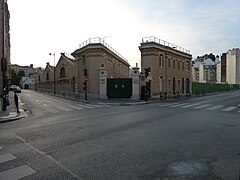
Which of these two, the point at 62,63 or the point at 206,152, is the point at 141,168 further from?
the point at 62,63

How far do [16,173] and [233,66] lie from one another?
107 meters

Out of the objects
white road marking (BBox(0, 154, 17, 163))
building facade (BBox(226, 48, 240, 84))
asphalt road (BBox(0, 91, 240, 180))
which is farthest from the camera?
building facade (BBox(226, 48, 240, 84))

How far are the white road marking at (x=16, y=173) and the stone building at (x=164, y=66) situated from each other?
29728mm

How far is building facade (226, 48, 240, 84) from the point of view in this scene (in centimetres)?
9988

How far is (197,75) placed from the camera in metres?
133

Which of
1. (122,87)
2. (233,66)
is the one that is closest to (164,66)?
(122,87)

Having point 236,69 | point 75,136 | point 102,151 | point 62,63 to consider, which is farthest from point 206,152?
point 236,69

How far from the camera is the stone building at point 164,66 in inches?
1492

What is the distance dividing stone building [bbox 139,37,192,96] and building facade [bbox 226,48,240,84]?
60373mm

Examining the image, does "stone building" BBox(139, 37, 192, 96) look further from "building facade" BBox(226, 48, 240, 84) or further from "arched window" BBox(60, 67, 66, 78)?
"building facade" BBox(226, 48, 240, 84)

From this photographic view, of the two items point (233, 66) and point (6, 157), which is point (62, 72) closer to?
point (6, 157)

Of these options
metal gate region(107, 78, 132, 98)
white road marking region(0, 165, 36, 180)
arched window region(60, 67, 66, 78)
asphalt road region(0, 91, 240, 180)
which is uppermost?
arched window region(60, 67, 66, 78)

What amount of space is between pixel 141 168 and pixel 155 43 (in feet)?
110

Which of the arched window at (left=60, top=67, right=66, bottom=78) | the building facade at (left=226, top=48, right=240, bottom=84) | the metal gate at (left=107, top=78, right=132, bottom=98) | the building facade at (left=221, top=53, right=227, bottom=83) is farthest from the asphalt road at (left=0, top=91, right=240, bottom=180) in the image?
the building facade at (left=221, top=53, right=227, bottom=83)
